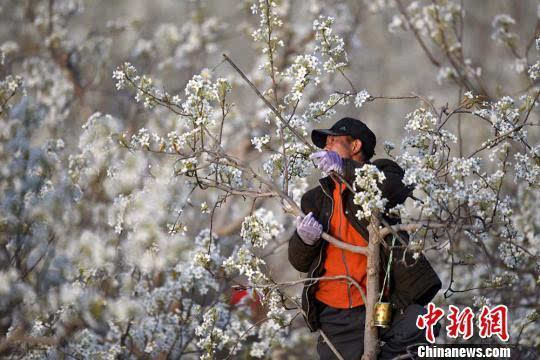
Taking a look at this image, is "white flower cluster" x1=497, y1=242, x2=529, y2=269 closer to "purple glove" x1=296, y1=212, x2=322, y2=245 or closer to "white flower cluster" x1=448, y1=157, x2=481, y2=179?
"white flower cluster" x1=448, y1=157, x2=481, y2=179

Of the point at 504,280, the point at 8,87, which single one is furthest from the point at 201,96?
the point at 8,87

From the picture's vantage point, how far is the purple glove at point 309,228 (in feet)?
11.5

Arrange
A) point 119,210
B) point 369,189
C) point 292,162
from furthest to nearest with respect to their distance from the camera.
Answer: point 119,210, point 292,162, point 369,189

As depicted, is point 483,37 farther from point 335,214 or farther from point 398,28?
point 335,214

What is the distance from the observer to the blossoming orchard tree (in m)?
3.72

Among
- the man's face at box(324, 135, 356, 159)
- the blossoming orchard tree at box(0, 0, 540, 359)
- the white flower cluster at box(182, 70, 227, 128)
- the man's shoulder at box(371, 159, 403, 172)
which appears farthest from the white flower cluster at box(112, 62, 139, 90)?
the man's shoulder at box(371, 159, 403, 172)

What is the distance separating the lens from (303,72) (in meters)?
3.78

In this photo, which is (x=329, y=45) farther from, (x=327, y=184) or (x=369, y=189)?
(x=369, y=189)

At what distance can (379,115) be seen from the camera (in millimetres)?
17062

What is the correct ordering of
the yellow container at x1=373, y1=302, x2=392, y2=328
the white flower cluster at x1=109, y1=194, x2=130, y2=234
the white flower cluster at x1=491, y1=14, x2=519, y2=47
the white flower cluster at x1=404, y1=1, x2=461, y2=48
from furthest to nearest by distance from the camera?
the white flower cluster at x1=404, y1=1, x2=461, y2=48 < the white flower cluster at x1=491, y1=14, x2=519, y2=47 < the white flower cluster at x1=109, y1=194, x2=130, y2=234 < the yellow container at x1=373, y1=302, x2=392, y2=328

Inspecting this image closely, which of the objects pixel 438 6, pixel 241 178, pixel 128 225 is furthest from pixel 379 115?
pixel 241 178

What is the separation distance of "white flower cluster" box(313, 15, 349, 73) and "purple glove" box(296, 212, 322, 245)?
2.51ft

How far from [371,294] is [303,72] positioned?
40.9 inches

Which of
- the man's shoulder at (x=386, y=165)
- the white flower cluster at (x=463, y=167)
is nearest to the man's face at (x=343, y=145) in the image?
the man's shoulder at (x=386, y=165)
